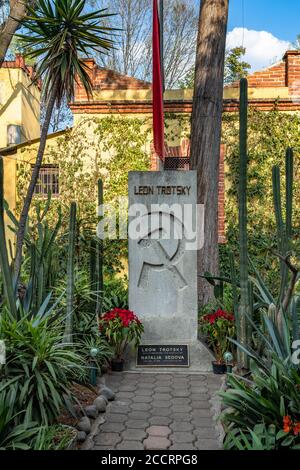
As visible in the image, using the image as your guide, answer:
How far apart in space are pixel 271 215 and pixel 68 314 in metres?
7.25

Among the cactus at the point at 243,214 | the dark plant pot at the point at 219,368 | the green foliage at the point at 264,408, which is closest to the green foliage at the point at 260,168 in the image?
the dark plant pot at the point at 219,368

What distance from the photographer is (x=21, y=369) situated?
139 inches

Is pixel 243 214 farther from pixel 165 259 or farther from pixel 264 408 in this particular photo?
pixel 165 259

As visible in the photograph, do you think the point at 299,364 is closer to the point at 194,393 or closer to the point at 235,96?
the point at 194,393

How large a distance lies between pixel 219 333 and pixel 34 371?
267cm

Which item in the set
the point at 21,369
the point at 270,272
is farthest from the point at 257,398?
→ the point at 270,272

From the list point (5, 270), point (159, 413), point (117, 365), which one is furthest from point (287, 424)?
point (117, 365)

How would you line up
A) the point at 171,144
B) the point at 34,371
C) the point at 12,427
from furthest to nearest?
the point at 171,144 → the point at 34,371 → the point at 12,427

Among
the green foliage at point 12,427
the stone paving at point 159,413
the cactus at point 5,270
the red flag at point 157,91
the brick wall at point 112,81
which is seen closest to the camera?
the green foliage at point 12,427

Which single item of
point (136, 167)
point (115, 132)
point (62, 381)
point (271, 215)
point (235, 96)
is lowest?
point (62, 381)

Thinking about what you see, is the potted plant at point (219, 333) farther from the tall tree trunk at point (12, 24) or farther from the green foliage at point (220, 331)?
the tall tree trunk at point (12, 24)

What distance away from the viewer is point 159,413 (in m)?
4.23

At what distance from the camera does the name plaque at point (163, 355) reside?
18.5 ft

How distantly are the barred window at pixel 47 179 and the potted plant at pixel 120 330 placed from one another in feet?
21.8
